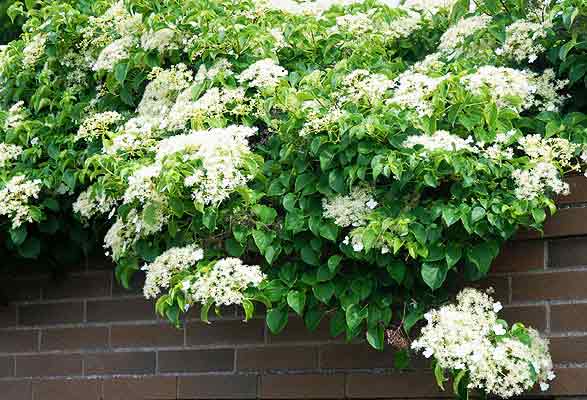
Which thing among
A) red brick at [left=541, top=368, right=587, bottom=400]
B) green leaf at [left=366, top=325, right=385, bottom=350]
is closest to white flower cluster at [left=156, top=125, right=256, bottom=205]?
green leaf at [left=366, top=325, right=385, bottom=350]

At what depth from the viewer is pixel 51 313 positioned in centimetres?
364

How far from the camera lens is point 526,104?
2.84m

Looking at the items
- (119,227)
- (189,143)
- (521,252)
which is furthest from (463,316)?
(119,227)

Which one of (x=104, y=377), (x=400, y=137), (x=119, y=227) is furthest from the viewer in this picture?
(x=104, y=377)

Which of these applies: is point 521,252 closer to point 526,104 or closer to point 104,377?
point 526,104

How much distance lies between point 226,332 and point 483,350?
101 cm

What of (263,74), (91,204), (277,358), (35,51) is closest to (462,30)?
(263,74)

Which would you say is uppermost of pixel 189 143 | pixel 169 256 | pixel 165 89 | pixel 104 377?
pixel 165 89

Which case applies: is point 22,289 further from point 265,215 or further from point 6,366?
point 265,215

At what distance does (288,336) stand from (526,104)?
97cm

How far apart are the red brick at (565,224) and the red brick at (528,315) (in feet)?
0.63

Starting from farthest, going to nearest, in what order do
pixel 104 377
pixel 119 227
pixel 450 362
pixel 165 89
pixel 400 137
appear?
pixel 104 377 → pixel 165 89 → pixel 119 227 → pixel 400 137 → pixel 450 362

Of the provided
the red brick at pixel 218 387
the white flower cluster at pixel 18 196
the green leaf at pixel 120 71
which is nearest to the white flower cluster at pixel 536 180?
the red brick at pixel 218 387

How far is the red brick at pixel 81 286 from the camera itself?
140 inches
